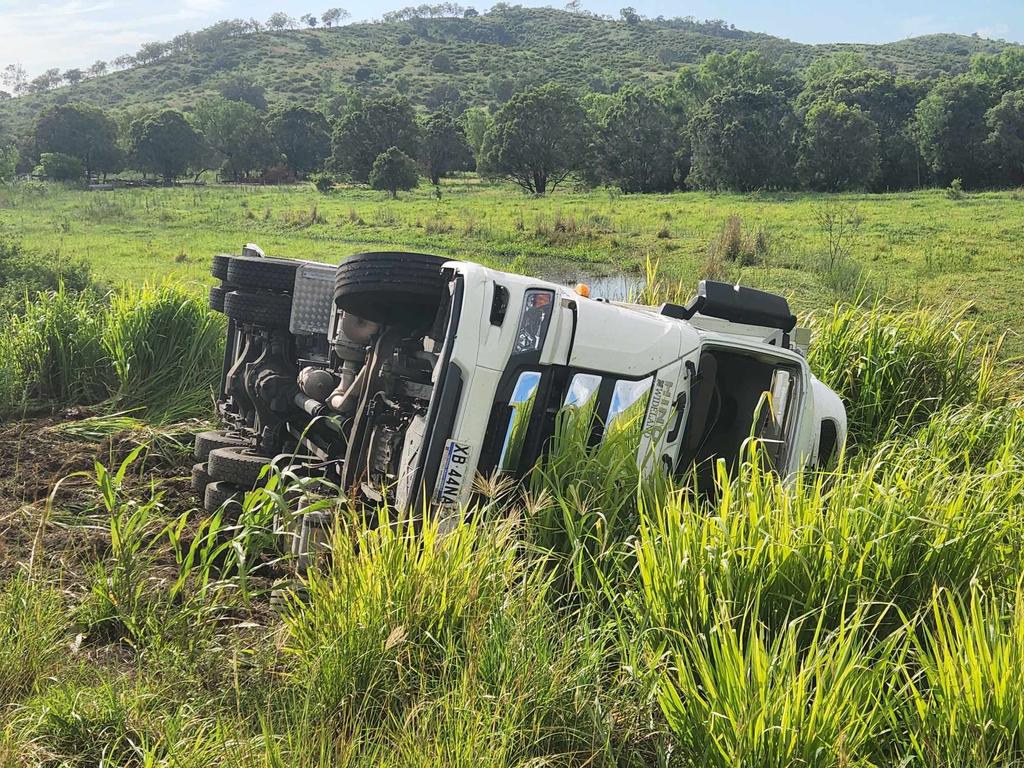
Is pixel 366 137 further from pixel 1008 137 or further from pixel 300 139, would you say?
pixel 1008 137

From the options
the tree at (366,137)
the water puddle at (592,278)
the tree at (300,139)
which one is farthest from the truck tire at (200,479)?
the tree at (300,139)

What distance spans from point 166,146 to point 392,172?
24788 millimetres

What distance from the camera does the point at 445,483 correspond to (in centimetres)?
418

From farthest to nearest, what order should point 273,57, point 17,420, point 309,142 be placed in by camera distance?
point 273,57 → point 309,142 → point 17,420

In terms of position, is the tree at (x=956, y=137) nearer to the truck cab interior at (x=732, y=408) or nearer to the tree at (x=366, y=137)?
the tree at (x=366, y=137)

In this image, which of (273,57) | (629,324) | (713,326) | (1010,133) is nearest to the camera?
(629,324)

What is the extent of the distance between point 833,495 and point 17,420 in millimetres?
6155

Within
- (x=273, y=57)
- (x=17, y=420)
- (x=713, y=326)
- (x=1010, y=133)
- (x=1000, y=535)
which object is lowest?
(x=17, y=420)

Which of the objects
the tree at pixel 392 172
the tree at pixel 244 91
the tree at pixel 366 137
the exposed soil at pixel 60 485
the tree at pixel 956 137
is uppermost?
the tree at pixel 244 91

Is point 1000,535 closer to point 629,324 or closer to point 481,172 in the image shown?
point 629,324

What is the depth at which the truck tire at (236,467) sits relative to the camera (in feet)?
16.9

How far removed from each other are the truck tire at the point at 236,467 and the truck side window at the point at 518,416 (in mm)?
1495

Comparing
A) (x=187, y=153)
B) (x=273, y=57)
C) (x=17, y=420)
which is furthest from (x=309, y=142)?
(x=273, y=57)

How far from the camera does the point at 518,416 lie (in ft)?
14.4
